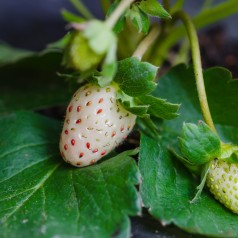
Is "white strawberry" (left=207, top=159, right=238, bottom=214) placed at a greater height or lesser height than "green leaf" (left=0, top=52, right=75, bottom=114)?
greater

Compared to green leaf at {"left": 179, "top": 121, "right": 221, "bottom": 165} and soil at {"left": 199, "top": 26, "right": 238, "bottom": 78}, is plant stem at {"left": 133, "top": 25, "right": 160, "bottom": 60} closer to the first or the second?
green leaf at {"left": 179, "top": 121, "right": 221, "bottom": 165}

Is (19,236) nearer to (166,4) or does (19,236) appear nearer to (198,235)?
(198,235)

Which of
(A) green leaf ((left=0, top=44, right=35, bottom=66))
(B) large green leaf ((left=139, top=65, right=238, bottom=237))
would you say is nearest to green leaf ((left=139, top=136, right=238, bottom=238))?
(B) large green leaf ((left=139, top=65, right=238, bottom=237))

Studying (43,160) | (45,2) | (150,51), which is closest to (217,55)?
(150,51)

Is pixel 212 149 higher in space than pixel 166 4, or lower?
lower

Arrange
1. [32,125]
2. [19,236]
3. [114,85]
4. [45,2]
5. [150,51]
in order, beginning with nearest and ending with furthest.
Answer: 1. [19,236]
2. [114,85]
3. [32,125]
4. [150,51]
5. [45,2]

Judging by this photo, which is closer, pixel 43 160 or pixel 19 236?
pixel 19 236
